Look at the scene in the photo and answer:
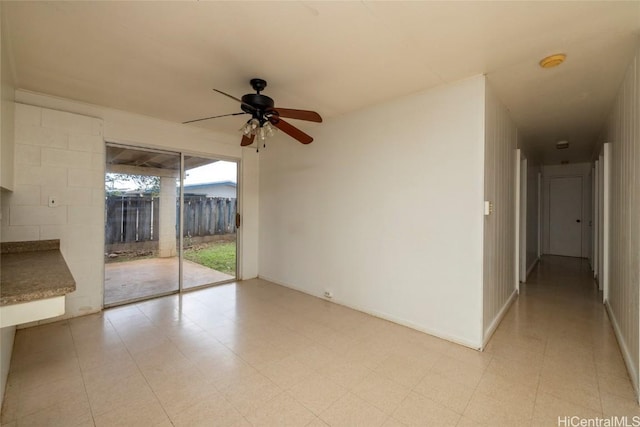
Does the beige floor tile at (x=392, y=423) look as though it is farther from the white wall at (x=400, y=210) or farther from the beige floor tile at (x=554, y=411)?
the white wall at (x=400, y=210)

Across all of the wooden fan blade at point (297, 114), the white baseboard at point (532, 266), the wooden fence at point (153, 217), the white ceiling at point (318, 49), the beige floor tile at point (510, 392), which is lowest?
the beige floor tile at point (510, 392)

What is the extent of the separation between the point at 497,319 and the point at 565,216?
235 inches

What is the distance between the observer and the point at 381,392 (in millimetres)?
1902

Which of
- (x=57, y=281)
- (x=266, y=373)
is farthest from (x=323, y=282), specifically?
(x=57, y=281)

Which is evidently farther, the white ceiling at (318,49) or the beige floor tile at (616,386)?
the beige floor tile at (616,386)

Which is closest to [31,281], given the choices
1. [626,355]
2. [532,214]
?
[626,355]

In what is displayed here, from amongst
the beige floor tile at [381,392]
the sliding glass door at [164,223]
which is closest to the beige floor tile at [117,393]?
the beige floor tile at [381,392]

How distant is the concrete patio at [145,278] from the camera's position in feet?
11.9

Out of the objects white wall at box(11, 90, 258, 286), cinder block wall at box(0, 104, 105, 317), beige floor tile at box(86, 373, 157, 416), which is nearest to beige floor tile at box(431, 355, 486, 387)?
beige floor tile at box(86, 373, 157, 416)

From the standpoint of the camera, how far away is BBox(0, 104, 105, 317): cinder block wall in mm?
2861

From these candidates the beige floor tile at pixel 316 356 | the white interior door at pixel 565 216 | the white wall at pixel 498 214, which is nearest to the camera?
the beige floor tile at pixel 316 356

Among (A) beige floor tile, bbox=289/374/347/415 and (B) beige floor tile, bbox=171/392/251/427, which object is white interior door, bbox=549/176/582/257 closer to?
(A) beige floor tile, bbox=289/374/347/415

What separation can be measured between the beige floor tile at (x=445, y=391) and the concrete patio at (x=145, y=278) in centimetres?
361

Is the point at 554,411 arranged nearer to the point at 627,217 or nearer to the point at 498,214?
the point at 627,217
